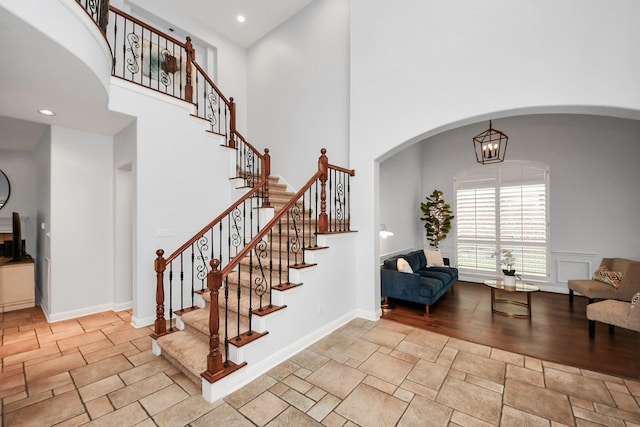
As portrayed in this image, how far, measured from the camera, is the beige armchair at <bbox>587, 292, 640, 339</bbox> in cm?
304

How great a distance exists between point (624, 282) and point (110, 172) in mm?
8552

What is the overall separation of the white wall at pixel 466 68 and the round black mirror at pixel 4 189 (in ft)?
22.3

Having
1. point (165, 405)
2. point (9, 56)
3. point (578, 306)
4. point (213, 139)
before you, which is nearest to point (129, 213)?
point (213, 139)

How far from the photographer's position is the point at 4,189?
17.3 ft

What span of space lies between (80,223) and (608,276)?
342 inches

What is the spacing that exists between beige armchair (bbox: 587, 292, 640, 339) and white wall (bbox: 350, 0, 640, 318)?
85.7 inches

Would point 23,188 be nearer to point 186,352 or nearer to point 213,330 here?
point 186,352

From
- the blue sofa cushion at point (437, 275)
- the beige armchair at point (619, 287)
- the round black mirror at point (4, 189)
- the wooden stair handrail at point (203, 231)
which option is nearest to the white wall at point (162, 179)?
the wooden stair handrail at point (203, 231)

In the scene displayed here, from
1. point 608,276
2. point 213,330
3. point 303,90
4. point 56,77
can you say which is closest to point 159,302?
point 213,330

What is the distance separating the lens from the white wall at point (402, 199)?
19.7 ft

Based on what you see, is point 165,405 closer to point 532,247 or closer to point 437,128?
point 437,128

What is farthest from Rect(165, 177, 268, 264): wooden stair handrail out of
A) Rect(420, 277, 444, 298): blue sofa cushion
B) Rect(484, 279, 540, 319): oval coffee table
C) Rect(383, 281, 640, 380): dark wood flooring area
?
Rect(484, 279, 540, 319): oval coffee table

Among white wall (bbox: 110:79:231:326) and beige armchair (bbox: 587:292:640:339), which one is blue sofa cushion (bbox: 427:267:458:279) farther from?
white wall (bbox: 110:79:231:326)

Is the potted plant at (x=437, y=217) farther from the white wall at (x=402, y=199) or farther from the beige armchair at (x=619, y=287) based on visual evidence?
the beige armchair at (x=619, y=287)
